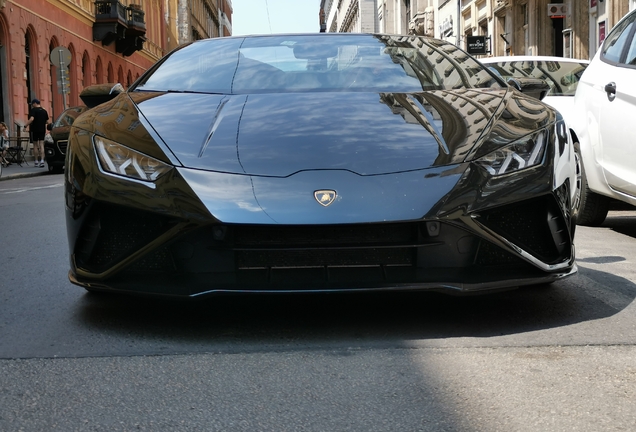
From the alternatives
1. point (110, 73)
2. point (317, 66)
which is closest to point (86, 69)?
point (110, 73)

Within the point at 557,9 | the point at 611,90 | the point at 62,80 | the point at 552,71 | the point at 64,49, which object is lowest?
the point at 611,90

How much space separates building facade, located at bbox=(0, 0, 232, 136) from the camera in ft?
85.7

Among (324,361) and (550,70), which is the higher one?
(550,70)

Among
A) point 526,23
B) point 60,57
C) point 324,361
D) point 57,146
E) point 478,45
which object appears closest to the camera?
point 324,361

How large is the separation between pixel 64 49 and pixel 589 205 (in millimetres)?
19718

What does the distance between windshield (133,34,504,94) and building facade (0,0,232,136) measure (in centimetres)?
1968

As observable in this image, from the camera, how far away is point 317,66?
15.3 feet

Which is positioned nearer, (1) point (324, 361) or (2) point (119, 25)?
(1) point (324, 361)

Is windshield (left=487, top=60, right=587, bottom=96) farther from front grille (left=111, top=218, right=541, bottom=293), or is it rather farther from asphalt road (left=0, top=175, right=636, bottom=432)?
front grille (left=111, top=218, right=541, bottom=293)

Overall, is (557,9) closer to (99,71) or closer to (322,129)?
(99,71)

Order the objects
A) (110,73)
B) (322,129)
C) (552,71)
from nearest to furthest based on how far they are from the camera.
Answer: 1. (322,129)
2. (552,71)
3. (110,73)

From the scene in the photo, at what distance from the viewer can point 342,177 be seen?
336cm

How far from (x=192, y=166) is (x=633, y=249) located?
3430 mm

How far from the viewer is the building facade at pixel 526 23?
830 inches
